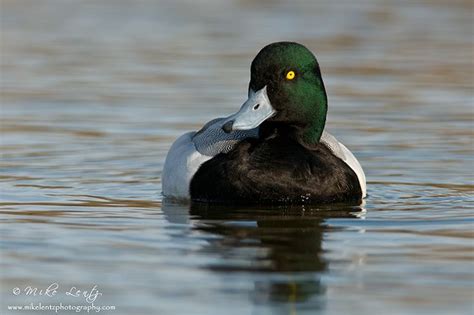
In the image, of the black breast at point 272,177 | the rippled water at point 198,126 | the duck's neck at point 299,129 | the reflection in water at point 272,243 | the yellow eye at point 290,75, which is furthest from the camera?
the duck's neck at point 299,129

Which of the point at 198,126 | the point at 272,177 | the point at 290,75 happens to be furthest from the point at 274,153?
the point at 198,126

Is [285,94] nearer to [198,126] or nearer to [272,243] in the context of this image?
[272,243]

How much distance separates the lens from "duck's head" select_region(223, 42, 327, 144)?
860cm

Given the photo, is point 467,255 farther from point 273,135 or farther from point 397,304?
point 273,135

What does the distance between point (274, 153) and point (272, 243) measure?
144 cm

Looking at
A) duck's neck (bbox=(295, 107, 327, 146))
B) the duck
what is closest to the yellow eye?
the duck

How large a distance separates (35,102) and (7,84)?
1179mm

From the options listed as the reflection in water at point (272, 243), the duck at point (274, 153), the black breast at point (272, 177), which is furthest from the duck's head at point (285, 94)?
the reflection in water at point (272, 243)

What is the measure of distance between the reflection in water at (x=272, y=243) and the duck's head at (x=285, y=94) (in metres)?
0.61

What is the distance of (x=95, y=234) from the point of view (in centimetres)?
754

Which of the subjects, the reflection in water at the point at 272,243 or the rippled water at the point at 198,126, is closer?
the reflection in water at the point at 272,243

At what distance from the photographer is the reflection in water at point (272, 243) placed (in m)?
6.17

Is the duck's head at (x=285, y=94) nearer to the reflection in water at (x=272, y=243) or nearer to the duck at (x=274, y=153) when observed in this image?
the duck at (x=274, y=153)

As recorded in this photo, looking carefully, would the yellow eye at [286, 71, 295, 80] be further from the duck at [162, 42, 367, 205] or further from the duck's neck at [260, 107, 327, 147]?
the duck's neck at [260, 107, 327, 147]
